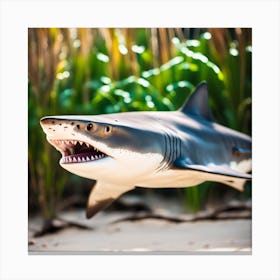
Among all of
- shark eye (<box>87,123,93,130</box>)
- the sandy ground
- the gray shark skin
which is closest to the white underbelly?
the gray shark skin

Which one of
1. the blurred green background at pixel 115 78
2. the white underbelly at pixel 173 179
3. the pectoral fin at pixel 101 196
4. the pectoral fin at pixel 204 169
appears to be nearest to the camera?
the pectoral fin at pixel 204 169

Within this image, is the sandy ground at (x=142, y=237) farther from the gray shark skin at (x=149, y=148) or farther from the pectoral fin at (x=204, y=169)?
the pectoral fin at (x=204, y=169)

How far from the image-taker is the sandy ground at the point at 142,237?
3.12 metres

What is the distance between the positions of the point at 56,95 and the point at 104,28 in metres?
0.51

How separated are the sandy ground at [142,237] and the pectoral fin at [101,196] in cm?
10

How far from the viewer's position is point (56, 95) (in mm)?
3271

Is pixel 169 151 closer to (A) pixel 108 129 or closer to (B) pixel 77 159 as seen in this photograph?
(A) pixel 108 129

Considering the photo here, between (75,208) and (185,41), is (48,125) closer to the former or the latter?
(75,208)

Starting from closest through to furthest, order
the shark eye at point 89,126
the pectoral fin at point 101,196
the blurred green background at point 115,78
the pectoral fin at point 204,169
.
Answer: the shark eye at point 89,126
the pectoral fin at point 204,169
the pectoral fin at point 101,196
the blurred green background at point 115,78

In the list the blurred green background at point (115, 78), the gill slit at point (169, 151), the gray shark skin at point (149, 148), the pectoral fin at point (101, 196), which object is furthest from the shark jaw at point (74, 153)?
the blurred green background at point (115, 78)

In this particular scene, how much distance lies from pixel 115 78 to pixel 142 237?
0.99 metres

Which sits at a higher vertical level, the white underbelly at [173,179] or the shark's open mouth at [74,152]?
the shark's open mouth at [74,152]

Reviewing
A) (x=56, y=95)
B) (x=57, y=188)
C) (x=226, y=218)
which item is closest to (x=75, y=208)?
(x=57, y=188)

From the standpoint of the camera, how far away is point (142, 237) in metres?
3.16
